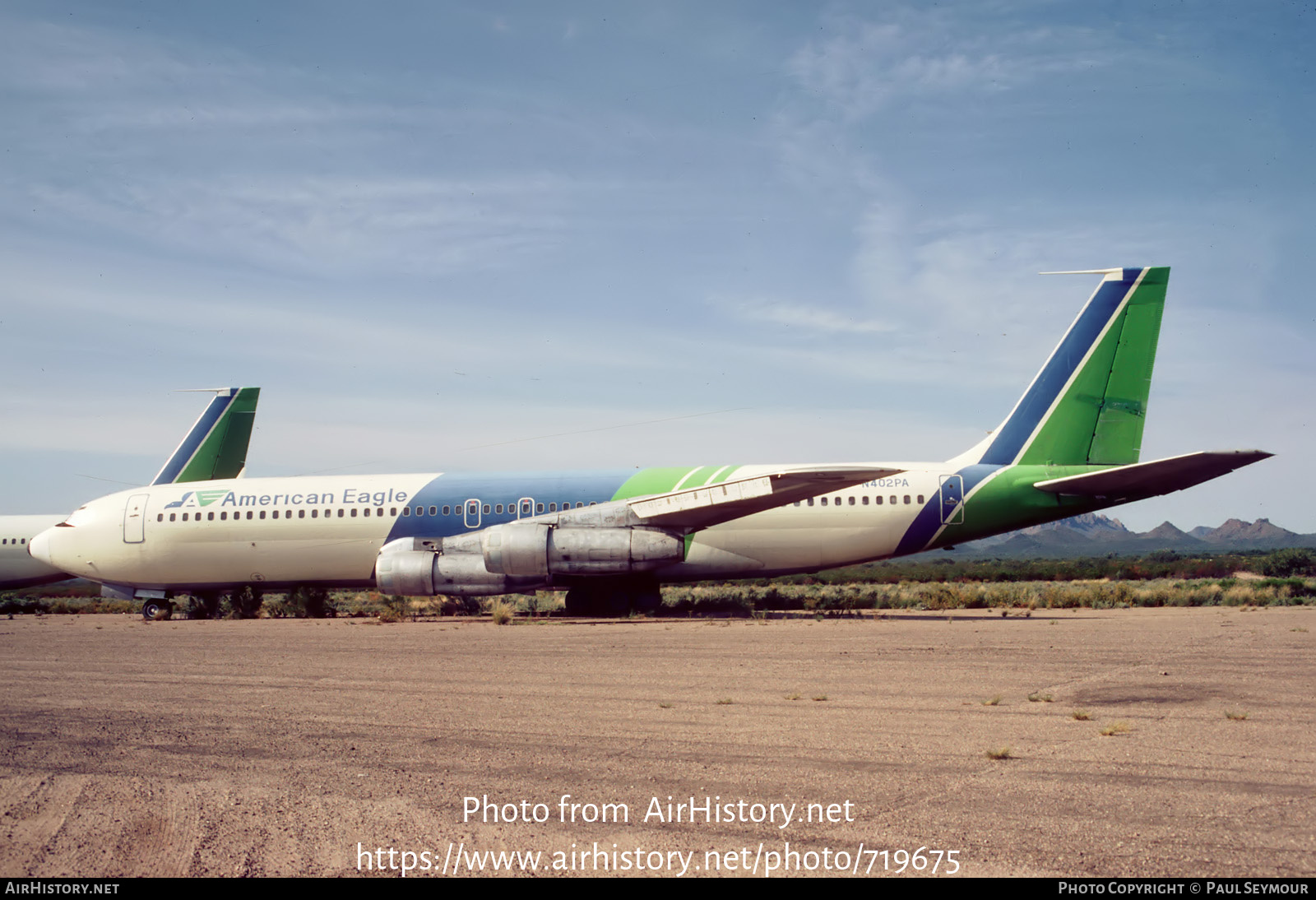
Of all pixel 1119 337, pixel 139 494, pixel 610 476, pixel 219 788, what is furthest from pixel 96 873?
pixel 139 494

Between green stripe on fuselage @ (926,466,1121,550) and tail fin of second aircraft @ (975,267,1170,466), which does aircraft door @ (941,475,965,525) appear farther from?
tail fin of second aircraft @ (975,267,1170,466)

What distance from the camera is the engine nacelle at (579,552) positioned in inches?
816

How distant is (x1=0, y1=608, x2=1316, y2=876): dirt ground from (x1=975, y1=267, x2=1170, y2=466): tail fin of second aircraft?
8.90 meters

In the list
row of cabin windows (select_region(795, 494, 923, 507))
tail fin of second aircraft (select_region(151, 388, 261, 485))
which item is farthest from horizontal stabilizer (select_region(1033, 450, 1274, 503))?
tail fin of second aircraft (select_region(151, 388, 261, 485))

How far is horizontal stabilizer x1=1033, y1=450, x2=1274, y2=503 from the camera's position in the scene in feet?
55.4

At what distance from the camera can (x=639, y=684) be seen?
10.0 metres

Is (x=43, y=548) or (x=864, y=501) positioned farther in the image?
(x=43, y=548)

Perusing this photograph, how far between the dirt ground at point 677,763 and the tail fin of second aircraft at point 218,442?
20.9m

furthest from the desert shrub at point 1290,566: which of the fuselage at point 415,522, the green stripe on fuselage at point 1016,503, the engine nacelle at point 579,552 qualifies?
the engine nacelle at point 579,552

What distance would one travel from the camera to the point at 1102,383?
21.1m

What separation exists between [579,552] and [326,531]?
24.7ft

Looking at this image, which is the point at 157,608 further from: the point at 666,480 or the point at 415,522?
the point at 666,480

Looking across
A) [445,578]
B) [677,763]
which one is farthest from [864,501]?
[677,763]
